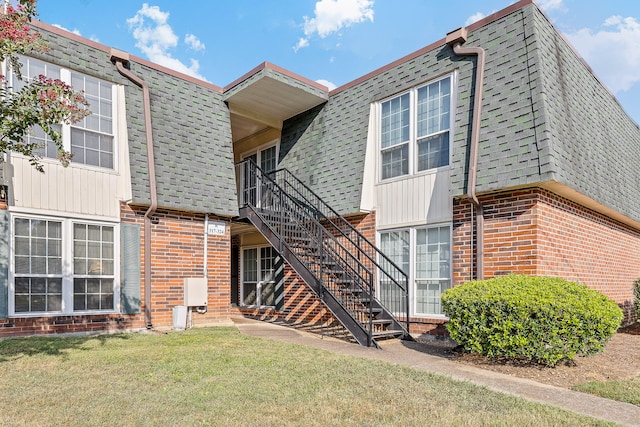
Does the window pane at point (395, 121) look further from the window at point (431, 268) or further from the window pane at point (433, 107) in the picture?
the window at point (431, 268)

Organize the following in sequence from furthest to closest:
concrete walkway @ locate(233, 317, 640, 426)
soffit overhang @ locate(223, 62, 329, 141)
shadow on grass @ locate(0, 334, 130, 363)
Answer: soffit overhang @ locate(223, 62, 329, 141) < shadow on grass @ locate(0, 334, 130, 363) < concrete walkway @ locate(233, 317, 640, 426)

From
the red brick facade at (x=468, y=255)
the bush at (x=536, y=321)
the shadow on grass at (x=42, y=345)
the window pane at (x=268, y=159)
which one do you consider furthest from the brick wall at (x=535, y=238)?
the shadow on grass at (x=42, y=345)

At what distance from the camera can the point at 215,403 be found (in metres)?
4.32

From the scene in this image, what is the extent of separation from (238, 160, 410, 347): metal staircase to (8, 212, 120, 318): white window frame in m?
Result: 3.05

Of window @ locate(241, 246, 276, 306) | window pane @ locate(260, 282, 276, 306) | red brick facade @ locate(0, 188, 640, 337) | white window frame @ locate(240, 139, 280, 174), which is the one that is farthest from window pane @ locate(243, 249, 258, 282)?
white window frame @ locate(240, 139, 280, 174)

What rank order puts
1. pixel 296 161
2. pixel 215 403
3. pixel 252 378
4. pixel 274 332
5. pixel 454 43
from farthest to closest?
1. pixel 296 161
2. pixel 274 332
3. pixel 454 43
4. pixel 252 378
5. pixel 215 403

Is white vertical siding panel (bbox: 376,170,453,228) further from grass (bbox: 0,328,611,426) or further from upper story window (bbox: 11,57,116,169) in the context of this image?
upper story window (bbox: 11,57,116,169)

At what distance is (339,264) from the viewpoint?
902 cm

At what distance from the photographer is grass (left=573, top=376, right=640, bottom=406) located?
4758mm

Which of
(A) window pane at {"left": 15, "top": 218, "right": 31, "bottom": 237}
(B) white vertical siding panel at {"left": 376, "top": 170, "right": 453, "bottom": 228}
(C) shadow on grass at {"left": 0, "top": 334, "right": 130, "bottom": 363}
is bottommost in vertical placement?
(C) shadow on grass at {"left": 0, "top": 334, "right": 130, "bottom": 363}

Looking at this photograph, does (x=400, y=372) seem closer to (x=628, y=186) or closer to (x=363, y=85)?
(x=363, y=85)

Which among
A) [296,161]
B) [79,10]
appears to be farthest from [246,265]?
[79,10]

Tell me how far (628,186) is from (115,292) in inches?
451

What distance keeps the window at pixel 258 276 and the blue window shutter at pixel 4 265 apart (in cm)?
659
